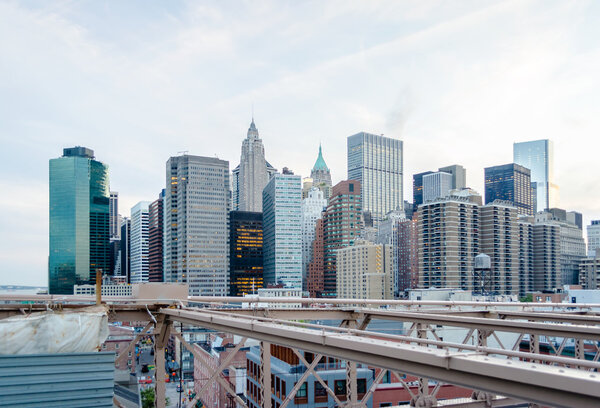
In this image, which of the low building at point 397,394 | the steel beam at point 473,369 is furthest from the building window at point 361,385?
the steel beam at point 473,369

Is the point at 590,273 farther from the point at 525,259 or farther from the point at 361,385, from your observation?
the point at 361,385

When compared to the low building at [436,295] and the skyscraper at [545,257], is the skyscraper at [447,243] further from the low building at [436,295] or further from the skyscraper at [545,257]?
the skyscraper at [545,257]

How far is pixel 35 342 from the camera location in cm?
1020

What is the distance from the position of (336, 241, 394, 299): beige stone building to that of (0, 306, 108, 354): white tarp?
164 m

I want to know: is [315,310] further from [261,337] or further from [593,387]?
[593,387]

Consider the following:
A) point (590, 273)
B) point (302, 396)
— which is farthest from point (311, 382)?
point (590, 273)

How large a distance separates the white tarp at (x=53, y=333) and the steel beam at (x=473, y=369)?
588 cm

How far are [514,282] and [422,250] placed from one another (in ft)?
112

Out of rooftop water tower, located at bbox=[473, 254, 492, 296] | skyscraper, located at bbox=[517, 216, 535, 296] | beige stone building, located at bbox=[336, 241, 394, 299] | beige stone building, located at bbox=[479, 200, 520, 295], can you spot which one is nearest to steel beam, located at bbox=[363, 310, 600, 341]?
rooftop water tower, located at bbox=[473, 254, 492, 296]

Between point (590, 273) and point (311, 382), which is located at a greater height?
point (311, 382)

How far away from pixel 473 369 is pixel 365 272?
176271 mm

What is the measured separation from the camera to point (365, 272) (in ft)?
585

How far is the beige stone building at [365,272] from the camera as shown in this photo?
172m

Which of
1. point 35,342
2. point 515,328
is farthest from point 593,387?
point 35,342
